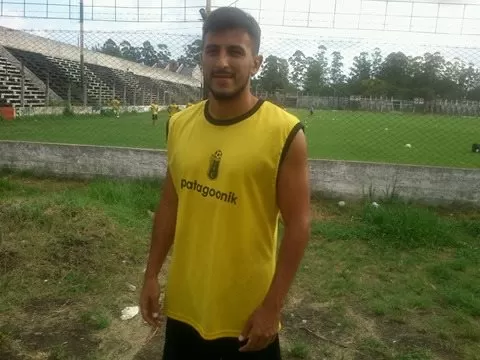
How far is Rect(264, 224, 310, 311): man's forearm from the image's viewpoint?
4.89 ft

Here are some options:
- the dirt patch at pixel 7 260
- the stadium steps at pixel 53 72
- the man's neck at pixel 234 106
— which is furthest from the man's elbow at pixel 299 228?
the stadium steps at pixel 53 72

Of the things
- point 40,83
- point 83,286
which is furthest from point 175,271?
point 40,83

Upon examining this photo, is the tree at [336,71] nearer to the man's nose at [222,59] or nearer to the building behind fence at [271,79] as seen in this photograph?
the building behind fence at [271,79]

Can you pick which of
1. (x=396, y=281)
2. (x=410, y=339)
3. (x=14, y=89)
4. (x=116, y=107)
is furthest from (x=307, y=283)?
(x=14, y=89)

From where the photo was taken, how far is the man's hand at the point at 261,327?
59.4 inches

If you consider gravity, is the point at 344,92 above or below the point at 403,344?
above

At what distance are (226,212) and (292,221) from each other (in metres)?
0.22

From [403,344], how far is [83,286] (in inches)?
96.7

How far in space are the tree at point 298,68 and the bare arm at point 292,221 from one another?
18.1 ft

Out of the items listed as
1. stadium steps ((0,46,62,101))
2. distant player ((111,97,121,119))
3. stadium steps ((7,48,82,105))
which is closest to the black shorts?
distant player ((111,97,121,119))

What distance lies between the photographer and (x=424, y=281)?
13.7 feet

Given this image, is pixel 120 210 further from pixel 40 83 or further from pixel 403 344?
pixel 40 83

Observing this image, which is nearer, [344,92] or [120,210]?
[120,210]

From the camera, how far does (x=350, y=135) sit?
16.2 m
